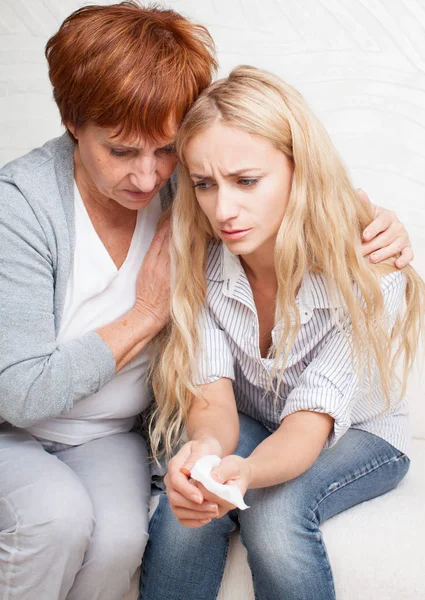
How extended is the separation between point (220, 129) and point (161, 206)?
0.37m

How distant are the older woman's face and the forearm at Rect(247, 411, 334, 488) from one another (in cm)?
54

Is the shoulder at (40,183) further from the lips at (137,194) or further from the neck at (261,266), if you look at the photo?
the neck at (261,266)

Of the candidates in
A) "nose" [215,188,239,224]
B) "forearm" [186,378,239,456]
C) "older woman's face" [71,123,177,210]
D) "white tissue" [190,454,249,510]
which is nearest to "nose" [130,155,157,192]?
"older woman's face" [71,123,177,210]

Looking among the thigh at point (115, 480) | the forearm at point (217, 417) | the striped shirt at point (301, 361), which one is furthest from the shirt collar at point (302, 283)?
the thigh at point (115, 480)

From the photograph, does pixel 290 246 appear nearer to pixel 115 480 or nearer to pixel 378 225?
pixel 378 225

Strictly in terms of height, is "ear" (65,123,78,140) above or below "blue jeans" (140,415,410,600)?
above

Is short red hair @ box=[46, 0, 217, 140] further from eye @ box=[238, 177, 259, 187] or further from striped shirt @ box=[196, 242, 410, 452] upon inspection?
striped shirt @ box=[196, 242, 410, 452]

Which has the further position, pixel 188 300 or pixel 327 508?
pixel 188 300

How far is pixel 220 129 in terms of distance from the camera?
4.95 feet

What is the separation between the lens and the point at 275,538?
1466 millimetres

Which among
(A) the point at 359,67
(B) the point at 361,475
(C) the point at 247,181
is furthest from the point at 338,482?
(A) the point at 359,67

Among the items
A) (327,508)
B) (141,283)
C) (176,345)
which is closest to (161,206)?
(141,283)

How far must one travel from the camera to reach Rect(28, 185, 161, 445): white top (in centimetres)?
168

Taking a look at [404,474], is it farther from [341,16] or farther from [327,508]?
[341,16]
